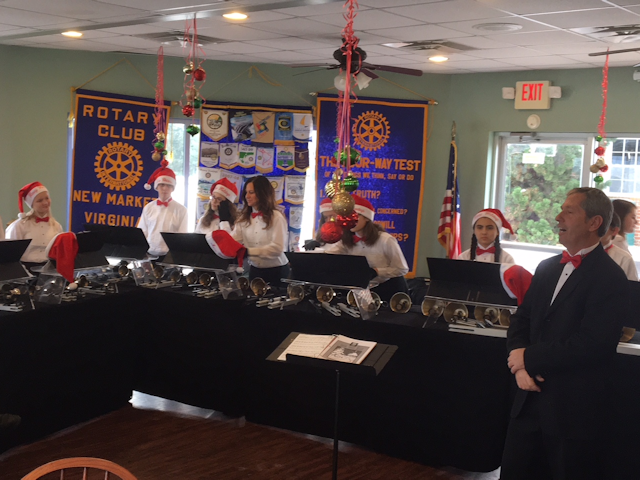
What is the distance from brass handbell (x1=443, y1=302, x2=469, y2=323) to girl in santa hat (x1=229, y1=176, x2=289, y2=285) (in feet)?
6.31

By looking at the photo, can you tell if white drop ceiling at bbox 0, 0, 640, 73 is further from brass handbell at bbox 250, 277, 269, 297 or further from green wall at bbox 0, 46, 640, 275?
brass handbell at bbox 250, 277, 269, 297

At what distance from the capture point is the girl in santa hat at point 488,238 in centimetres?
491

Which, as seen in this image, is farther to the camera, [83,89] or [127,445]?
[83,89]

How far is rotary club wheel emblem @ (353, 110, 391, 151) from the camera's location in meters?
7.98

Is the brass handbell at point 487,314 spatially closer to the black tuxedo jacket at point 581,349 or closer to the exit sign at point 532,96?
the black tuxedo jacket at point 581,349

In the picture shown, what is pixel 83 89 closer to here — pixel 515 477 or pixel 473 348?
pixel 473 348

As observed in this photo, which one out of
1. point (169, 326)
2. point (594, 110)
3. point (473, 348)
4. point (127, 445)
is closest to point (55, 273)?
point (169, 326)

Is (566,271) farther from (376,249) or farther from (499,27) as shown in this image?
(499,27)

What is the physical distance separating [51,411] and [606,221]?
3336 millimetres

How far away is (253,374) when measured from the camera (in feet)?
14.7

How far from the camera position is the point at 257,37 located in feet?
19.9

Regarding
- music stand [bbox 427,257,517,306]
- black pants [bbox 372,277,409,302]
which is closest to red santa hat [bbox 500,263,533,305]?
music stand [bbox 427,257,517,306]

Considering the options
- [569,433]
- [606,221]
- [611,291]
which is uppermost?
[606,221]

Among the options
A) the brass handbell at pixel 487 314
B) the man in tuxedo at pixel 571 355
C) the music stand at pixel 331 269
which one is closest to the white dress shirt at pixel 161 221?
the music stand at pixel 331 269
